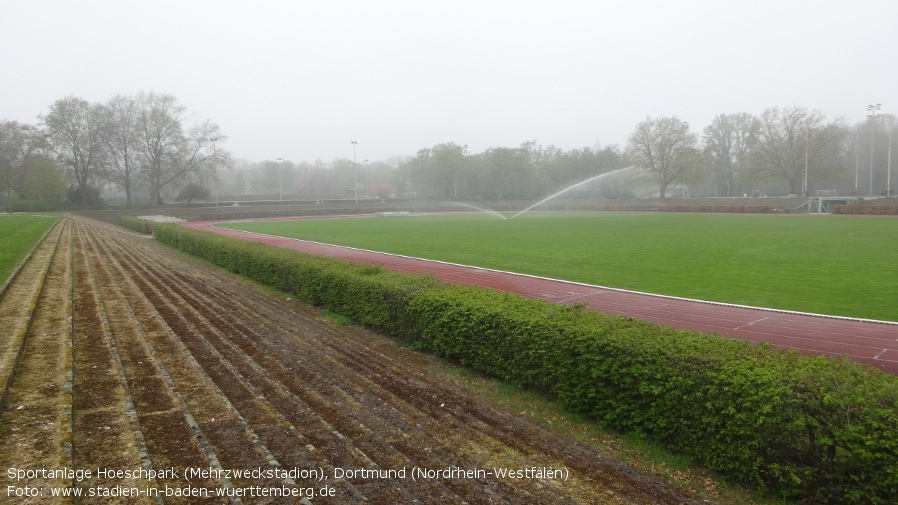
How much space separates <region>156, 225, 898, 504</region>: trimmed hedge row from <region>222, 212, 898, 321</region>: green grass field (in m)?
6.55

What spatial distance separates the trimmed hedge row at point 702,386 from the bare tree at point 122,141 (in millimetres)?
68958

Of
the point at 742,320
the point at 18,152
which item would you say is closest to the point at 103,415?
the point at 742,320

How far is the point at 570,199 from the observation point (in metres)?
75.2

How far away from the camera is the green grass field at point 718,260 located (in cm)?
1172

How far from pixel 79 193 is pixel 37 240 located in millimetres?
46008

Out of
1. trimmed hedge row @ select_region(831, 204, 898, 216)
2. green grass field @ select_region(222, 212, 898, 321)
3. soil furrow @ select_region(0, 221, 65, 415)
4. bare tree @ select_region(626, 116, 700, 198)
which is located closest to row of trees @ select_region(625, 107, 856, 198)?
bare tree @ select_region(626, 116, 700, 198)

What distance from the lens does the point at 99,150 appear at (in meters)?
63.3

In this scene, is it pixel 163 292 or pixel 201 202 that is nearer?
pixel 163 292

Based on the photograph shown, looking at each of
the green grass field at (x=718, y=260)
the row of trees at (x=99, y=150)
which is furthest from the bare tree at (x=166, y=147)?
the green grass field at (x=718, y=260)

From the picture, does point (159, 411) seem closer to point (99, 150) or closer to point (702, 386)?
point (702, 386)

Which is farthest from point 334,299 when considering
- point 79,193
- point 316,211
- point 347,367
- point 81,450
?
point 79,193

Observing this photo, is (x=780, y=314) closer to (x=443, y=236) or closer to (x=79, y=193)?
(x=443, y=236)

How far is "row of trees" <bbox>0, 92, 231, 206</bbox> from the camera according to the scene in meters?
60.4

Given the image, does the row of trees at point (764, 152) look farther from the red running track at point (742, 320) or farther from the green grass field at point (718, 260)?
the red running track at point (742, 320)
